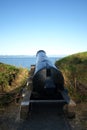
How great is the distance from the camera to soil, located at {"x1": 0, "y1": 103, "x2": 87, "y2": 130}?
22.4ft

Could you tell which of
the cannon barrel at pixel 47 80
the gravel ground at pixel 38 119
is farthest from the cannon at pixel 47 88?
the gravel ground at pixel 38 119

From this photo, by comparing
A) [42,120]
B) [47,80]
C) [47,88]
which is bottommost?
[42,120]

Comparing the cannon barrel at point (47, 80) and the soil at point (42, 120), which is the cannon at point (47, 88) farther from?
the soil at point (42, 120)

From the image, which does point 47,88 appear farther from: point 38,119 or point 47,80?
point 38,119

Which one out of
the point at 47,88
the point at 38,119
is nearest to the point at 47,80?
the point at 47,88

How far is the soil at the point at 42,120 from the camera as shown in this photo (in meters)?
6.82

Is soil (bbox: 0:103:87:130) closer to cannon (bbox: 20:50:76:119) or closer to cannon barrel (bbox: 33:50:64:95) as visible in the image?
cannon (bbox: 20:50:76:119)

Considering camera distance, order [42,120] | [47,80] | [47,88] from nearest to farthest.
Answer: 1. [42,120]
2. [47,88]
3. [47,80]

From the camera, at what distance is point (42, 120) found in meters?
7.27

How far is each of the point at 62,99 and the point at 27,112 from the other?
148 cm

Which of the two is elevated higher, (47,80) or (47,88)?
(47,80)

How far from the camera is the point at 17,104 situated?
9812mm

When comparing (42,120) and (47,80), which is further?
(47,80)

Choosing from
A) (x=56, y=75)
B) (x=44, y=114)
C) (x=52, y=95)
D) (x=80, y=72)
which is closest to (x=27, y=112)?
(x=44, y=114)
